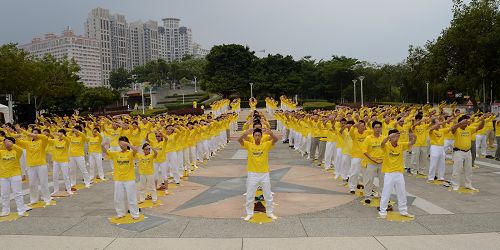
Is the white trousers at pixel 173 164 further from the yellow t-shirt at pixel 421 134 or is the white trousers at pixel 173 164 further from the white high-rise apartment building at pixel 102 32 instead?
the white high-rise apartment building at pixel 102 32

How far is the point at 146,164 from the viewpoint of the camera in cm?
1013

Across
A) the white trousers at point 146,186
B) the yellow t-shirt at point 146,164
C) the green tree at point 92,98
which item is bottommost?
the white trousers at point 146,186

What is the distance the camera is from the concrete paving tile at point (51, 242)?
7.27 metres

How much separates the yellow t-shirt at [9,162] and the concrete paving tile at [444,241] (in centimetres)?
824

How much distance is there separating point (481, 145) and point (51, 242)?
16.4m

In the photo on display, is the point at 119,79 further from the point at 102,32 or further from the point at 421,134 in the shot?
the point at 421,134

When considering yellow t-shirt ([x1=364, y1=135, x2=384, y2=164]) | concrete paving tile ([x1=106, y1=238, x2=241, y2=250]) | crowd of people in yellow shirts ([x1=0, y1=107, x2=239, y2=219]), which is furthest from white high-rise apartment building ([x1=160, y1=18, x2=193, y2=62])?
concrete paving tile ([x1=106, y1=238, x2=241, y2=250])

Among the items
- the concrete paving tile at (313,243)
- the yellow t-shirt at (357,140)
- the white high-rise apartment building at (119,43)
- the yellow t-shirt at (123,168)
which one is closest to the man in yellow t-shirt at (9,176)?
the yellow t-shirt at (123,168)

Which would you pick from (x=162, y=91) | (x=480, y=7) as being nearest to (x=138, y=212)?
(x=480, y=7)

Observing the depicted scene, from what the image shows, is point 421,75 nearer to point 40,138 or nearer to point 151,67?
point 40,138

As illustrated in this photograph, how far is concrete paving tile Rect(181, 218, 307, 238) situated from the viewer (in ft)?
25.4

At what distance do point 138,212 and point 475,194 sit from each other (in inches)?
331

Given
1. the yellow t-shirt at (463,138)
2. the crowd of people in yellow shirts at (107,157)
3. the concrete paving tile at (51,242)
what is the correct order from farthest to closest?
the yellow t-shirt at (463,138), the crowd of people in yellow shirts at (107,157), the concrete paving tile at (51,242)

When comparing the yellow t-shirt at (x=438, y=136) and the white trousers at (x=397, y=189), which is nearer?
the white trousers at (x=397, y=189)
